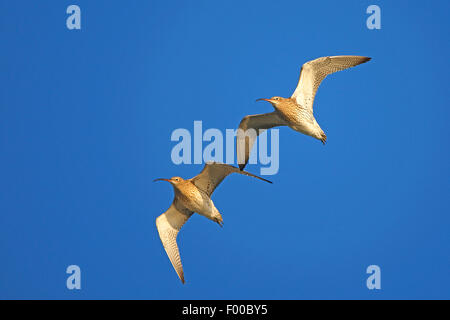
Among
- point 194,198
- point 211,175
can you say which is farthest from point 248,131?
point 194,198

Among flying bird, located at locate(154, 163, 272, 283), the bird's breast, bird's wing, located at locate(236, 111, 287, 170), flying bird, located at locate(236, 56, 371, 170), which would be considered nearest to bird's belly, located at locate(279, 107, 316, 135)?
flying bird, located at locate(236, 56, 371, 170)

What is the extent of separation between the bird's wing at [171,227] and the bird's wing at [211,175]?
102cm

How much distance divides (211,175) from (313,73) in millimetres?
3817

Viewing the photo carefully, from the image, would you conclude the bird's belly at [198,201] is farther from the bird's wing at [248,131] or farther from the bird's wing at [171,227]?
the bird's wing at [248,131]

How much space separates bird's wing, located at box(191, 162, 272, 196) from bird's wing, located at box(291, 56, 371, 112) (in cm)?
270

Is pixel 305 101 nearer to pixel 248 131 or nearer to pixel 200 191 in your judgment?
pixel 248 131

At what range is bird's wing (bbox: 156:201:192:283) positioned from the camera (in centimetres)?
1666

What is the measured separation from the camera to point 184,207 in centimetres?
A: 1653

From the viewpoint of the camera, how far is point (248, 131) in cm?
1769

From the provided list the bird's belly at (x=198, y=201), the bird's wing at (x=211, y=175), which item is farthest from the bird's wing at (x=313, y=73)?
the bird's belly at (x=198, y=201)

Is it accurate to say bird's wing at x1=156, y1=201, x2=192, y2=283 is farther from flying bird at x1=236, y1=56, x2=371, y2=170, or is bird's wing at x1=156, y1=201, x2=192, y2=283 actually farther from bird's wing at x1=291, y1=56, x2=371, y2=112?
bird's wing at x1=291, y1=56, x2=371, y2=112
